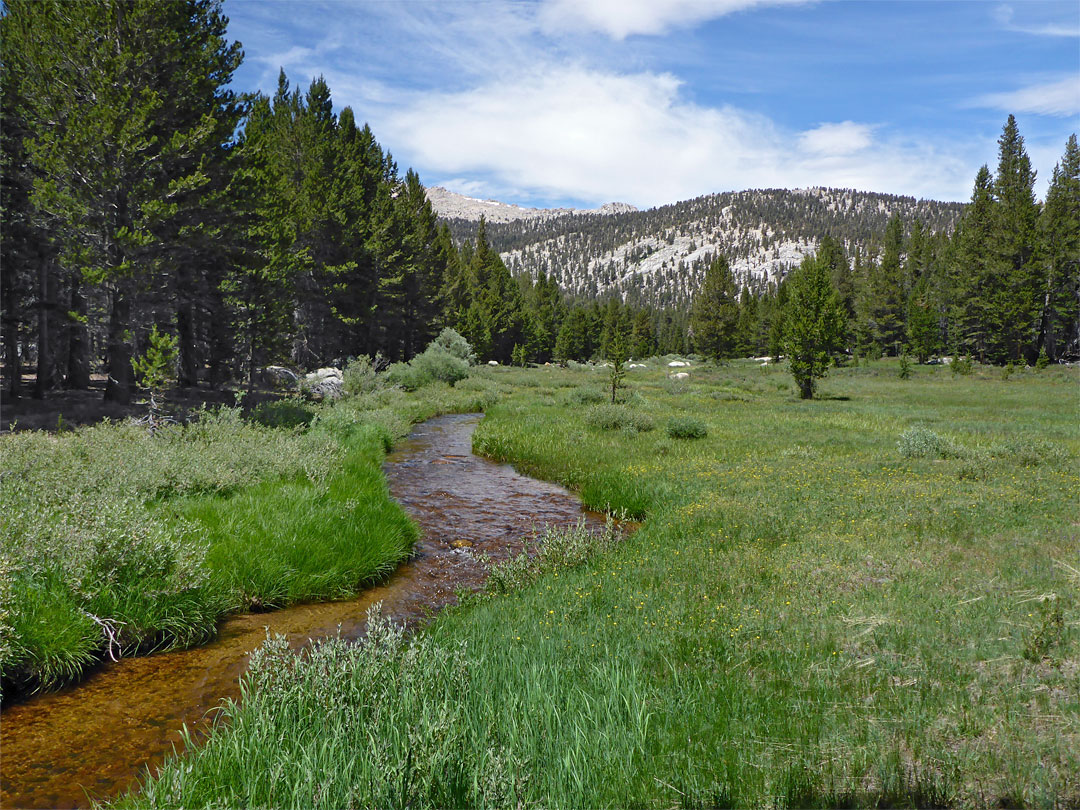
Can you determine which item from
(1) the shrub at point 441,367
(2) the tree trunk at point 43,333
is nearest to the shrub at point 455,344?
(1) the shrub at point 441,367

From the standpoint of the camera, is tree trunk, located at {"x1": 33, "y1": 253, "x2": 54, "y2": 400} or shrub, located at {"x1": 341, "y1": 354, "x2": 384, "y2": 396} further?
shrub, located at {"x1": 341, "y1": 354, "x2": 384, "y2": 396}

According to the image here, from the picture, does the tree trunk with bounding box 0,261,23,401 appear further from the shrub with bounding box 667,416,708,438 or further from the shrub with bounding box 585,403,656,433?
the shrub with bounding box 667,416,708,438

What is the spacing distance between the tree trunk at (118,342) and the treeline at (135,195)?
0.05 metres

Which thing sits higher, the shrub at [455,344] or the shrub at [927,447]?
the shrub at [455,344]

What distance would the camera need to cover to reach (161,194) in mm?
17000

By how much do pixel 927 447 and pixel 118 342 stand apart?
2503cm

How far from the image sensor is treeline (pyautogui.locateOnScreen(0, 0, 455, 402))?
1515 centimetres

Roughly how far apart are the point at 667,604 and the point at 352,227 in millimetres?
37288

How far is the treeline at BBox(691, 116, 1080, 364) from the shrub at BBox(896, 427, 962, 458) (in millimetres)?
34979

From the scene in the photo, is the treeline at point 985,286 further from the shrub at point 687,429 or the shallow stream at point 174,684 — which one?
the shallow stream at point 174,684

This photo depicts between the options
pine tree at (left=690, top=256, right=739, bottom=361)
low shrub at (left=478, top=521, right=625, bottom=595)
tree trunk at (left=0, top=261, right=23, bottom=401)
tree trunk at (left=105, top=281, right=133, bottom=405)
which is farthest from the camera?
pine tree at (left=690, top=256, right=739, bottom=361)

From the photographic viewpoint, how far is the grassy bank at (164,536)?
18.6ft

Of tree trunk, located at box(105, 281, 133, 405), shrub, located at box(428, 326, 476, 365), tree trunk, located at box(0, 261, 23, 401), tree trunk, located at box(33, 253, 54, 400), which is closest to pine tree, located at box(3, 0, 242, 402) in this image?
tree trunk, located at box(105, 281, 133, 405)

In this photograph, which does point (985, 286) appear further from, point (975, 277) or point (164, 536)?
point (164, 536)
